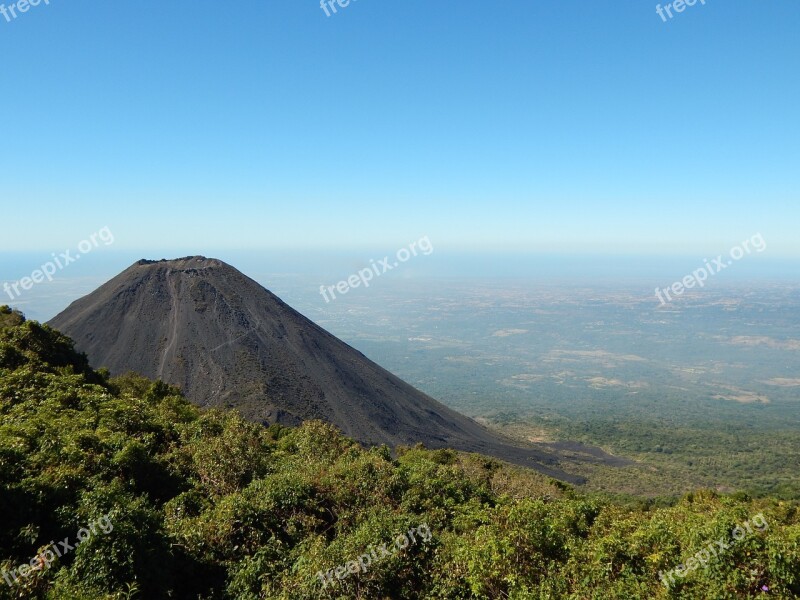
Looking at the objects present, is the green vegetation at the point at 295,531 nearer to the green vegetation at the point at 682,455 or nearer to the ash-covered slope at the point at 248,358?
the ash-covered slope at the point at 248,358

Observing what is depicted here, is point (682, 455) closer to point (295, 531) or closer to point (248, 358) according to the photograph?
point (248, 358)

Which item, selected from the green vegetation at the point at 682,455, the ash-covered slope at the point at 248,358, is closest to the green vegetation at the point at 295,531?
the ash-covered slope at the point at 248,358

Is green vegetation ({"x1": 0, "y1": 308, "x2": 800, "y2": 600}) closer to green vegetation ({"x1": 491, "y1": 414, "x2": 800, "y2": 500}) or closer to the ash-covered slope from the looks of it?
the ash-covered slope

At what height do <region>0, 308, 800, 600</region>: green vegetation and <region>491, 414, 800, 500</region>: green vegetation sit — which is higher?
<region>0, 308, 800, 600</region>: green vegetation

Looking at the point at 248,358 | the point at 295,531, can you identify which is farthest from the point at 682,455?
the point at 295,531

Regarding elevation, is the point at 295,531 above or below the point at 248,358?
below

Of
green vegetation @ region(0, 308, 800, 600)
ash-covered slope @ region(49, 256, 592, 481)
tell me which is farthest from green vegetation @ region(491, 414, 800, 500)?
green vegetation @ region(0, 308, 800, 600)
